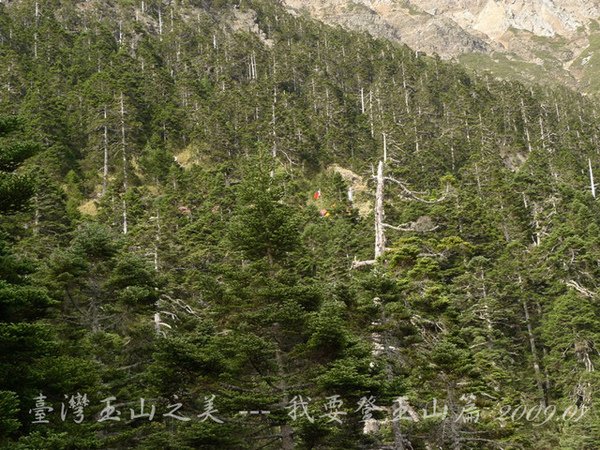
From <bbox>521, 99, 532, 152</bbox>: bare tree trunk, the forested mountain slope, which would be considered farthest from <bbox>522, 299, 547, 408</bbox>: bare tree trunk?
<bbox>521, 99, 532, 152</bbox>: bare tree trunk

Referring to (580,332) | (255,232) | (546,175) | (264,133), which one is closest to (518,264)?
(580,332)

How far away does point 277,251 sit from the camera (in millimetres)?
16734

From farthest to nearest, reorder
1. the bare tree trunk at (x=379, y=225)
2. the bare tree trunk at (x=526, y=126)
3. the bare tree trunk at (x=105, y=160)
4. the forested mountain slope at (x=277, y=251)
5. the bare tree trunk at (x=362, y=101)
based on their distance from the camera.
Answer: the bare tree trunk at (x=362, y=101) < the bare tree trunk at (x=526, y=126) < the bare tree trunk at (x=105, y=160) < the bare tree trunk at (x=379, y=225) < the forested mountain slope at (x=277, y=251)

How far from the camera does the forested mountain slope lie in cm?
1431

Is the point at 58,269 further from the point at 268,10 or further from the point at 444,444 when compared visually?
the point at 268,10

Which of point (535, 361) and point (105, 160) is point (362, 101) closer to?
point (105, 160)

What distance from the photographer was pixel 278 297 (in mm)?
15469

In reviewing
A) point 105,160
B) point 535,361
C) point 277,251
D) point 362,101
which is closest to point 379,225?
point 277,251

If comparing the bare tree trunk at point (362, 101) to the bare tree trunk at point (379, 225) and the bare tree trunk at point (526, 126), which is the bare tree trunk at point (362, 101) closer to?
the bare tree trunk at point (526, 126)

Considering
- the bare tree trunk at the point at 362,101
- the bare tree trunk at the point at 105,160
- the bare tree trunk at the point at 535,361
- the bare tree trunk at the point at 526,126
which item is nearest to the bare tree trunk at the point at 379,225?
the bare tree trunk at the point at 535,361

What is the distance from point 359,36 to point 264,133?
5571 cm

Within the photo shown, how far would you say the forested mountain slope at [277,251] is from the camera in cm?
1431

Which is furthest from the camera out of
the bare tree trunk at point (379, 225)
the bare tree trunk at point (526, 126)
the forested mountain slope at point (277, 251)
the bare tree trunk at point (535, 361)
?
the bare tree trunk at point (526, 126)

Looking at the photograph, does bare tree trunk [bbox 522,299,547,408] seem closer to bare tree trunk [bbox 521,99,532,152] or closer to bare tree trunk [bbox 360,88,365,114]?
bare tree trunk [bbox 521,99,532,152]
